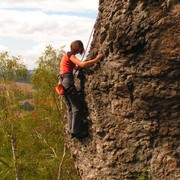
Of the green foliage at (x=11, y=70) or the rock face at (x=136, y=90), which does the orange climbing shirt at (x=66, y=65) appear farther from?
the green foliage at (x=11, y=70)

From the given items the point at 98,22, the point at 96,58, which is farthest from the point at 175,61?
the point at 98,22

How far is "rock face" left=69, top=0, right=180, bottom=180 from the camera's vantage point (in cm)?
641

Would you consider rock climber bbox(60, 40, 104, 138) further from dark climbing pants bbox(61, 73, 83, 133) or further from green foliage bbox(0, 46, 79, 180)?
green foliage bbox(0, 46, 79, 180)

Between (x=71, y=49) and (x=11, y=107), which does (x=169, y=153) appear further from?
(x=11, y=107)

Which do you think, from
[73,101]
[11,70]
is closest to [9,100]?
[11,70]

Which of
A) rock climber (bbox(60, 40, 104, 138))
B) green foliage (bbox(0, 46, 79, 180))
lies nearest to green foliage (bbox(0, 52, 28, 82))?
green foliage (bbox(0, 46, 79, 180))

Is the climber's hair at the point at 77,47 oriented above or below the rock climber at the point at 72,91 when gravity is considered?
above

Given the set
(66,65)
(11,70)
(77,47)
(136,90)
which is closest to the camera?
(136,90)

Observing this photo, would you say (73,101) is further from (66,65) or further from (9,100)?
(9,100)

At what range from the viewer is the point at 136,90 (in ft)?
22.8

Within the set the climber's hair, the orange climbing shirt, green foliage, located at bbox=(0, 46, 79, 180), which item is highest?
the climber's hair

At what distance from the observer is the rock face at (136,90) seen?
252 inches

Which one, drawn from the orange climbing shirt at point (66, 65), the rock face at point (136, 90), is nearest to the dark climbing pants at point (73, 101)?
the orange climbing shirt at point (66, 65)

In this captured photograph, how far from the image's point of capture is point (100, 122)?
7699 millimetres
